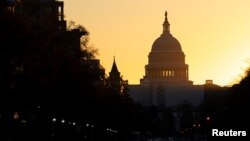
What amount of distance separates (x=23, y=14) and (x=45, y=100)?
11.6 meters

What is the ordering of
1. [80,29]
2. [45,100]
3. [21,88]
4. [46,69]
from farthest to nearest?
1. [80,29]
2. [45,100]
3. [46,69]
4. [21,88]

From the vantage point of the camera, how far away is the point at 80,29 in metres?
93.2

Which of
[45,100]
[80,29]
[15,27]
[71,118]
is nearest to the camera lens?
[15,27]

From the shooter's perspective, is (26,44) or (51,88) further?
(51,88)

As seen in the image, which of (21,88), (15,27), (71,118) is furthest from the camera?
(71,118)

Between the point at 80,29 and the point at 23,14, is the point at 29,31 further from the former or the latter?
the point at 80,29

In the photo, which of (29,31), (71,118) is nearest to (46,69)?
(29,31)

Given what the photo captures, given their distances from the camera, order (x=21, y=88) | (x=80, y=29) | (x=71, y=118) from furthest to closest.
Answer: (x=71, y=118)
(x=80, y=29)
(x=21, y=88)

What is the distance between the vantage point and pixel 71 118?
111m

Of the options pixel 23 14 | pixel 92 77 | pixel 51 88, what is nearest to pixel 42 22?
pixel 51 88

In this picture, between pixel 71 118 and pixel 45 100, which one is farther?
pixel 71 118

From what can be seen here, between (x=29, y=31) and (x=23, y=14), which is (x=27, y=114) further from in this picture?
(x=29, y=31)

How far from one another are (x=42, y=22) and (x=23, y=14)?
870 centimetres

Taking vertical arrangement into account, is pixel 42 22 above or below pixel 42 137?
above
